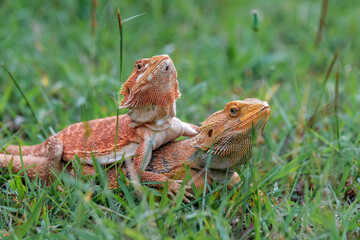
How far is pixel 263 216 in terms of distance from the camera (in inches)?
128

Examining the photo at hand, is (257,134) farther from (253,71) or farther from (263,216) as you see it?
(253,71)

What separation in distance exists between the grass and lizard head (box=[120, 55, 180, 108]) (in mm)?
425

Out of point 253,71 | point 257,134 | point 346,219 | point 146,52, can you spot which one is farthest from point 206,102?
point 346,219

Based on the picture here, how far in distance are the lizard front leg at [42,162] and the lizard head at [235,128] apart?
1.29 metres

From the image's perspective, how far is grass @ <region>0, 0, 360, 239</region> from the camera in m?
3.16

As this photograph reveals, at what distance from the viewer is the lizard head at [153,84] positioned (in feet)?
11.6

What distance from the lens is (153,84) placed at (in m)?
3.59

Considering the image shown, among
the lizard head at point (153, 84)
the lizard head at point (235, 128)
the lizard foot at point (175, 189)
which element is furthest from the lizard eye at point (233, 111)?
the lizard foot at point (175, 189)

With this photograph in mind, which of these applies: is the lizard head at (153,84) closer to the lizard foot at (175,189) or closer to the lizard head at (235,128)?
the lizard head at (235,128)

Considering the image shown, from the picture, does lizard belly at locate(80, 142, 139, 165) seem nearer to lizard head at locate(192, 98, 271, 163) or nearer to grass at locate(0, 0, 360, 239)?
grass at locate(0, 0, 360, 239)

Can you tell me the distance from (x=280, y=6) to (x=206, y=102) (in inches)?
162

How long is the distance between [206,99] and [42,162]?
2405 mm

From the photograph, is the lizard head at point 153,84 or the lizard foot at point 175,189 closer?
the lizard foot at point 175,189

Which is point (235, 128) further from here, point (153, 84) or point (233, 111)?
point (153, 84)
